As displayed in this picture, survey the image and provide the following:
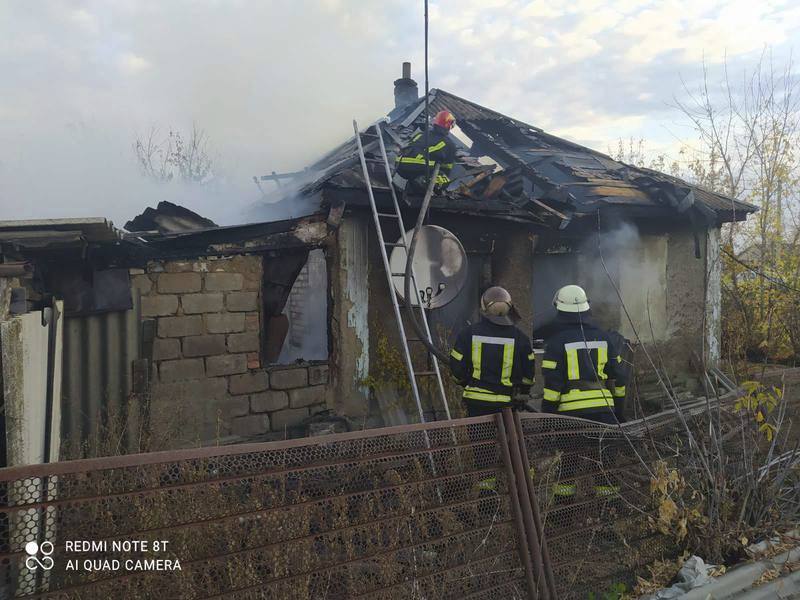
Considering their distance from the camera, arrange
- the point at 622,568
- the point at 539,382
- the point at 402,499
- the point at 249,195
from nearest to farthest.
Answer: the point at 402,499
the point at 622,568
the point at 539,382
the point at 249,195

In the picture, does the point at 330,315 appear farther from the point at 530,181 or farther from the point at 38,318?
the point at 530,181

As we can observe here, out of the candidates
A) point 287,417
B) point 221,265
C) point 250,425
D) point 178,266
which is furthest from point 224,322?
point 287,417

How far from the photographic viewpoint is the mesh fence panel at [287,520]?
1.95 m

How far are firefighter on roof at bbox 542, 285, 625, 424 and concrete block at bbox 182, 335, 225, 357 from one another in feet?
9.68

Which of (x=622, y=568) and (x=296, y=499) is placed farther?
(x=622, y=568)

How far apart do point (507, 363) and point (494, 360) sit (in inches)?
3.9

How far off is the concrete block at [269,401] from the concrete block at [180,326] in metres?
0.83

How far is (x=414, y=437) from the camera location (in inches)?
105

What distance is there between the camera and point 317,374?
563 cm

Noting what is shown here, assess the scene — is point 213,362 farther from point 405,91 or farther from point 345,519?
point 405,91

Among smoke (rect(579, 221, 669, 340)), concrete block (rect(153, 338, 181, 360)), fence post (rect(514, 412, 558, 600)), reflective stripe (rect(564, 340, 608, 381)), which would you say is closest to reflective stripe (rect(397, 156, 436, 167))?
reflective stripe (rect(564, 340, 608, 381))

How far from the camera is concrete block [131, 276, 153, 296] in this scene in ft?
15.9

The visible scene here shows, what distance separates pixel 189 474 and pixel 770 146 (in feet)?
44.6

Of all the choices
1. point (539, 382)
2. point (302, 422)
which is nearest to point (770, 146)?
point (539, 382)
